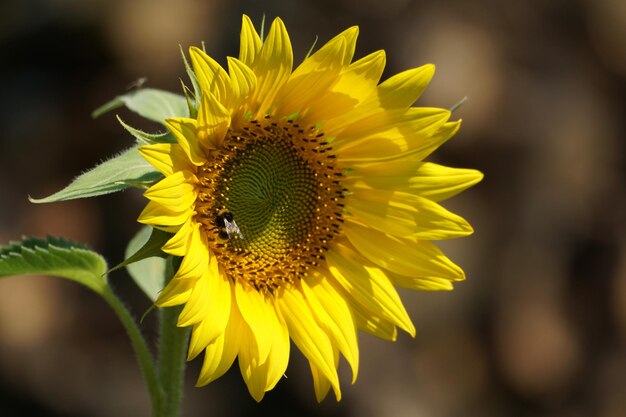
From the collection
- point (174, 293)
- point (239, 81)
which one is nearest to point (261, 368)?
point (174, 293)

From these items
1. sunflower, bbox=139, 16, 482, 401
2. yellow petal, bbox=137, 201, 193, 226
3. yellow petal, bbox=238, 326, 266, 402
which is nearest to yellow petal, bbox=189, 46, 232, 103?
sunflower, bbox=139, 16, 482, 401

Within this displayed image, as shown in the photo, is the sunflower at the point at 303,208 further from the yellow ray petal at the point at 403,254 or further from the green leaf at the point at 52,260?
the green leaf at the point at 52,260

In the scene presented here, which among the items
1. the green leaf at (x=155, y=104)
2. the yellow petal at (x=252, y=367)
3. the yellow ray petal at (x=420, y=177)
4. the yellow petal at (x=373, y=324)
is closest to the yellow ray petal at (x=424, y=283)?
the yellow petal at (x=373, y=324)

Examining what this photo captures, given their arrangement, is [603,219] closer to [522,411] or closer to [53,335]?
[522,411]

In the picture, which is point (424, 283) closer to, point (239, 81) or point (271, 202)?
point (271, 202)

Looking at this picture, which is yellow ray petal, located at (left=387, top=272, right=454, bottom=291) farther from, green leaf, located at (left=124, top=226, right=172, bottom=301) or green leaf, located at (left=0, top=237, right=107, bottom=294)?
green leaf, located at (left=0, top=237, right=107, bottom=294)

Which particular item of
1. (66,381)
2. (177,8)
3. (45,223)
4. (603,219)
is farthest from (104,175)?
(603,219)

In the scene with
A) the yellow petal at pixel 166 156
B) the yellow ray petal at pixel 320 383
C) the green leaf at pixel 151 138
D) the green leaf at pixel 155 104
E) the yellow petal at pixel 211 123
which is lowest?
the yellow ray petal at pixel 320 383
